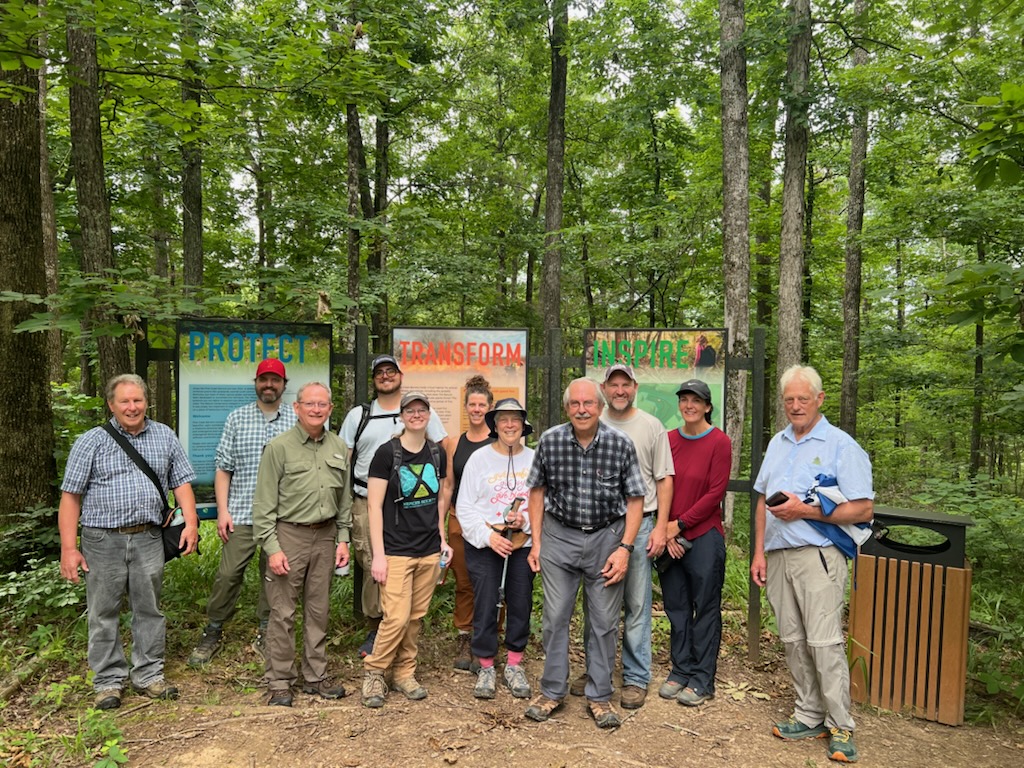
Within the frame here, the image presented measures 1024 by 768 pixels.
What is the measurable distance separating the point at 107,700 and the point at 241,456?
160cm

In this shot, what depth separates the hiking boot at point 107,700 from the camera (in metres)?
3.70

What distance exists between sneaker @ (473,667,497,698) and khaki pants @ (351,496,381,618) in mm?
939

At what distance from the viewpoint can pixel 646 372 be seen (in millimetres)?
5332

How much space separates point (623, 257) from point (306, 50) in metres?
8.12

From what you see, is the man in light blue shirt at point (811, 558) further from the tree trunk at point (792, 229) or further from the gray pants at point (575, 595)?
the tree trunk at point (792, 229)

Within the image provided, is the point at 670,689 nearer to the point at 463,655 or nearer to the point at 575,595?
the point at 575,595

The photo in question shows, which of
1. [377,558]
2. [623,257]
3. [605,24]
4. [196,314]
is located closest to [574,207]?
[623,257]

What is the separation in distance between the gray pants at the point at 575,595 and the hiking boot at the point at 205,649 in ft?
7.89

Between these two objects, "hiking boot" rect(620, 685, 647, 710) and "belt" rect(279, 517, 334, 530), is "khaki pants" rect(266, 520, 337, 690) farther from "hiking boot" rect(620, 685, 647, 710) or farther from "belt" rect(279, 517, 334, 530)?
"hiking boot" rect(620, 685, 647, 710)

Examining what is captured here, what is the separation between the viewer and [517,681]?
4.13 metres

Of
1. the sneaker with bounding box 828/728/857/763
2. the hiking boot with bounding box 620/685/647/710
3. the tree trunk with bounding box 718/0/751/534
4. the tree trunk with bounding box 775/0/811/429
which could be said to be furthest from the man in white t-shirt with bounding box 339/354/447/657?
the tree trunk with bounding box 775/0/811/429

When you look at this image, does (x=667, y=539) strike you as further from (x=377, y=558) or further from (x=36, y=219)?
(x=36, y=219)

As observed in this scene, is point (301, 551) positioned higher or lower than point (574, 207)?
lower

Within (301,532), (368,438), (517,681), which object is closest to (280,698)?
(301,532)
